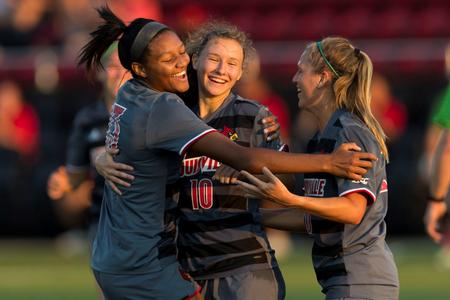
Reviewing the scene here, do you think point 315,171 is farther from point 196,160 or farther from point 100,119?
point 100,119

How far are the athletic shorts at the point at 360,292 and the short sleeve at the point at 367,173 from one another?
A: 395mm

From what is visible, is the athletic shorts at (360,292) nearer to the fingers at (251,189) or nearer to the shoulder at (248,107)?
the fingers at (251,189)

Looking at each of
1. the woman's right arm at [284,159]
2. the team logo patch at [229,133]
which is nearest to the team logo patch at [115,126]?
the woman's right arm at [284,159]

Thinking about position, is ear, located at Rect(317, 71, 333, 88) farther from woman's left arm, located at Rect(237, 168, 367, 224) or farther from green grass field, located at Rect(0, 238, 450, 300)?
green grass field, located at Rect(0, 238, 450, 300)

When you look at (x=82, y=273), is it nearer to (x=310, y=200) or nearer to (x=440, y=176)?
(x=440, y=176)

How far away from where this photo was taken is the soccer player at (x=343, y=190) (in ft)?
16.0

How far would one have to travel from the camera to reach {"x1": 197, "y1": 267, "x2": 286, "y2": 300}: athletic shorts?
531cm

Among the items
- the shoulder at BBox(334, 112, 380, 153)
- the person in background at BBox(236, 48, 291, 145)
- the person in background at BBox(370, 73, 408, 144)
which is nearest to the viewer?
the shoulder at BBox(334, 112, 380, 153)

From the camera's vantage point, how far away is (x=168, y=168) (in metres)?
5.09

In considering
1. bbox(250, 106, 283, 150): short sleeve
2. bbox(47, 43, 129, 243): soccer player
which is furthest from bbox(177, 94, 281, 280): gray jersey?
bbox(47, 43, 129, 243): soccer player

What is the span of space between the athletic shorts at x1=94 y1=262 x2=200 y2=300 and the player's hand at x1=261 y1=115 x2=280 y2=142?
814 mm

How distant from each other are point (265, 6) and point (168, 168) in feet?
38.9

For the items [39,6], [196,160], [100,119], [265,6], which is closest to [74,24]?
[39,6]

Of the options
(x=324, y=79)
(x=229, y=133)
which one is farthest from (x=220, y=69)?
(x=324, y=79)
